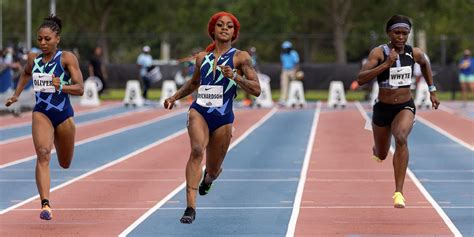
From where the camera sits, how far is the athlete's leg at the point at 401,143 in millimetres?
13414

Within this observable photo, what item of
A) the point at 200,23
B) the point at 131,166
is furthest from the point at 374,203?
the point at 200,23

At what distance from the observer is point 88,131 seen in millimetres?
29438

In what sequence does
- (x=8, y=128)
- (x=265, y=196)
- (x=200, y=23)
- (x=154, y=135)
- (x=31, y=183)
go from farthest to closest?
(x=200, y=23), (x=8, y=128), (x=154, y=135), (x=31, y=183), (x=265, y=196)

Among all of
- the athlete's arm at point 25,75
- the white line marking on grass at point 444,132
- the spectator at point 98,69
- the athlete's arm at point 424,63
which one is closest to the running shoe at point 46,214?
the athlete's arm at point 25,75

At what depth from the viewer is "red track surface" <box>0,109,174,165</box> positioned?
888 inches

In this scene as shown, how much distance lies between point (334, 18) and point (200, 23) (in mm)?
15933

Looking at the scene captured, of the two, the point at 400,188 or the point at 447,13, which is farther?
the point at 447,13

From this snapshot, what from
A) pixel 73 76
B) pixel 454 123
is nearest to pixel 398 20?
pixel 73 76

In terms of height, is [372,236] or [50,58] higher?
[50,58]

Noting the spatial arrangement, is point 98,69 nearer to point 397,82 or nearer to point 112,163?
point 112,163

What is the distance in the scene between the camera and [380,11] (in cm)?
6600

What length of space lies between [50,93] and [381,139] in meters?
3.38

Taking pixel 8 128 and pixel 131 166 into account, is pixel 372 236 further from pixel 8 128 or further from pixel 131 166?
pixel 8 128

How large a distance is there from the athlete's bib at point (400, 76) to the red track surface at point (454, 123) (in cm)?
1154
